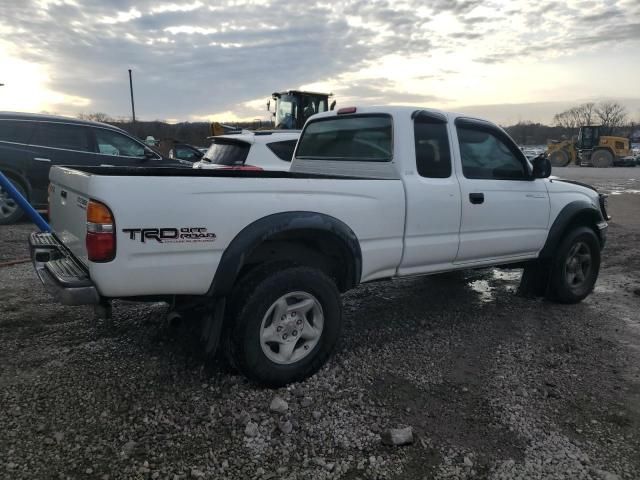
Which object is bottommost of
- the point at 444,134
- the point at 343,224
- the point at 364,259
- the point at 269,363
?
the point at 269,363

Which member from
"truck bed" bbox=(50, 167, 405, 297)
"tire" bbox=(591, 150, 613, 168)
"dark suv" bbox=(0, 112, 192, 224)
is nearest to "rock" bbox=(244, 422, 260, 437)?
"truck bed" bbox=(50, 167, 405, 297)

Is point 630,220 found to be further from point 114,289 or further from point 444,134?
point 114,289

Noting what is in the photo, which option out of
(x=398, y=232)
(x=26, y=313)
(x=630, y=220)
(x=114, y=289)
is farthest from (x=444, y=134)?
(x=630, y=220)

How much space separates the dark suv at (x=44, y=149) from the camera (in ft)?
27.9

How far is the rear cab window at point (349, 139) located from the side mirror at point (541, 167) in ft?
5.26

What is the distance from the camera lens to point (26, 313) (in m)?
4.49

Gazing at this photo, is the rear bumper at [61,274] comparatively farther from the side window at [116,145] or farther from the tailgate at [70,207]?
the side window at [116,145]

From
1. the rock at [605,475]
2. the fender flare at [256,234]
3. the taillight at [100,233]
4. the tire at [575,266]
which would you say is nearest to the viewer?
the rock at [605,475]

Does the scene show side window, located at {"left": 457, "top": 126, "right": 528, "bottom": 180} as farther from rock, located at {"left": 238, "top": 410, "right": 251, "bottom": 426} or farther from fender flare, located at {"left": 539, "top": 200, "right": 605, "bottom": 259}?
rock, located at {"left": 238, "top": 410, "right": 251, "bottom": 426}

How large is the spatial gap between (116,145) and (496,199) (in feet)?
23.9

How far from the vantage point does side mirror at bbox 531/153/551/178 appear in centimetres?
470

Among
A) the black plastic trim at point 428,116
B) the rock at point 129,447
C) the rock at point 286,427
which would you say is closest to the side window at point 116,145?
the black plastic trim at point 428,116

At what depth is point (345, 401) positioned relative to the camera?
3.15 meters

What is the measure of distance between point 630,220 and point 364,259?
31.9ft
